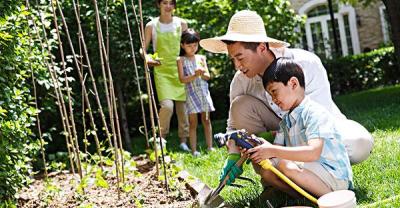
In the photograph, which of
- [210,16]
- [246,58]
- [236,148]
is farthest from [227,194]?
[210,16]

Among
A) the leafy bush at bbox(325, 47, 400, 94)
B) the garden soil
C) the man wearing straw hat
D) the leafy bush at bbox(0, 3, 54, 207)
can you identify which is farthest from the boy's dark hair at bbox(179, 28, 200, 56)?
the leafy bush at bbox(325, 47, 400, 94)

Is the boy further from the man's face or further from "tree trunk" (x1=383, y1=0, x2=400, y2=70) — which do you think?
"tree trunk" (x1=383, y1=0, x2=400, y2=70)

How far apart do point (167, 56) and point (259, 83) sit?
8.17ft

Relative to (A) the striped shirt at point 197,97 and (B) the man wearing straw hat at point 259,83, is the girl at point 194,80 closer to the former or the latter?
(A) the striped shirt at point 197,97

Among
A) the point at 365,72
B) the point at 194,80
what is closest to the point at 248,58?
the point at 194,80

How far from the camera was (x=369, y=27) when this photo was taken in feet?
52.9

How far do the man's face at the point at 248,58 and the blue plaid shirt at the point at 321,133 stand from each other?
0.97ft

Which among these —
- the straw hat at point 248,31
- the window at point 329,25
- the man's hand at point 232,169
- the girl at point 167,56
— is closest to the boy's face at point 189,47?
the girl at point 167,56

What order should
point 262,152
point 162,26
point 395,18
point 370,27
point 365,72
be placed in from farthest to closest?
1. point 370,27
2. point 365,72
3. point 395,18
4. point 162,26
5. point 262,152

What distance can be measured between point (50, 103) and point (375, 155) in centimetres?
309

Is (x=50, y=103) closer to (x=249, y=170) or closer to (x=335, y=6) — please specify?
(x=249, y=170)

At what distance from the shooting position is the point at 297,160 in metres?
2.63

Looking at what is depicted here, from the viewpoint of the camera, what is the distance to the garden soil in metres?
3.55

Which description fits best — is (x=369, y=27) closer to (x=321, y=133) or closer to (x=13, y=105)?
(x=13, y=105)
